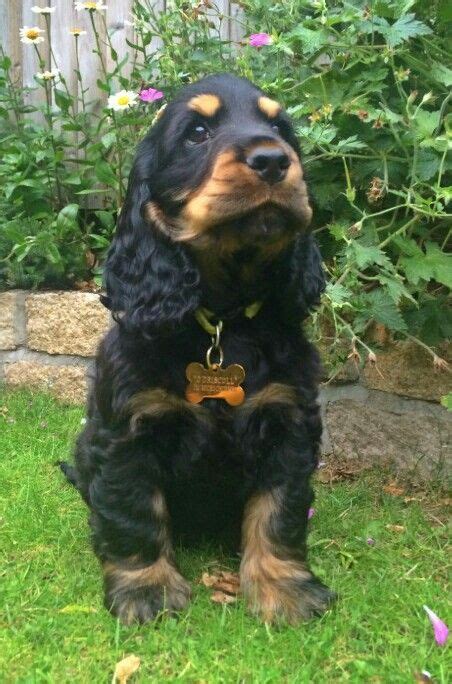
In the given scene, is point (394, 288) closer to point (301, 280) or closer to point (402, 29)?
point (301, 280)

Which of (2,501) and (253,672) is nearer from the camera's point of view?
(253,672)

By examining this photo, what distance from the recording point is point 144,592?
245cm

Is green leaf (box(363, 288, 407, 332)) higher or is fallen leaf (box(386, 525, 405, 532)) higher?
green leaf (box(363, 288, 407, 332))

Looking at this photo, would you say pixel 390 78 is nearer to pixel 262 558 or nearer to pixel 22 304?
pixel 262 558

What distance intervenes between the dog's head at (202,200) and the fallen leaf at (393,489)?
3.79 feet

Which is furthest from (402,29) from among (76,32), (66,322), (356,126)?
(66,322)

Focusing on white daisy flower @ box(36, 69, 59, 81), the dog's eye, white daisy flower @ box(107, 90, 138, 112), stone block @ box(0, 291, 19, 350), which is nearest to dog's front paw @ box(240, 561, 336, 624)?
the dog's eye

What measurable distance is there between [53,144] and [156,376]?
9.15 feet

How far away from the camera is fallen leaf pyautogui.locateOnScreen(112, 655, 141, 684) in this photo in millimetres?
2090

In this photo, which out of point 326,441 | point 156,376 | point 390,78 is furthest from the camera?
point 326,441

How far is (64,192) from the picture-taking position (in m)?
4.98

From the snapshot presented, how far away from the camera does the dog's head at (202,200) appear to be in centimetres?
217

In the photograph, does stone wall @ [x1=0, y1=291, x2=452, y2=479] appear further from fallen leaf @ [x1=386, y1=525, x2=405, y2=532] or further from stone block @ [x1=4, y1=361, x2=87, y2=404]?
stone block @ [x1=4, y1=361, x2=87, y2=404]

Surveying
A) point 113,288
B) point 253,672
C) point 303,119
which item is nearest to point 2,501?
point 113,288
